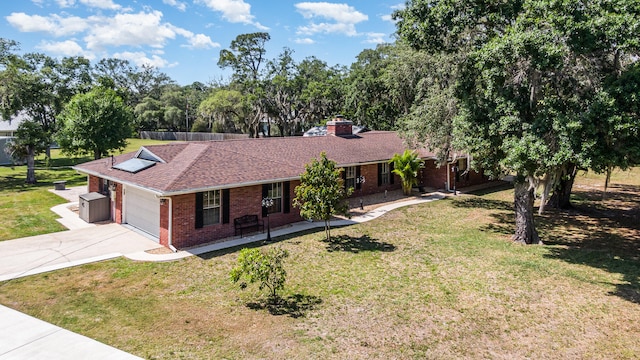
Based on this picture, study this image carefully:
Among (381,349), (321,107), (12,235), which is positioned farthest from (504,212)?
(321,107)

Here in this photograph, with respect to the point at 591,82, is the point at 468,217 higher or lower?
lower

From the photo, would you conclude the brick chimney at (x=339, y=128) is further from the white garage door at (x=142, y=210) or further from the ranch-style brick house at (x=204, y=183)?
the white garage door at (x=142, y=210)

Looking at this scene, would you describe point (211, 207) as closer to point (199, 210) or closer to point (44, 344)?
point (199, 210)

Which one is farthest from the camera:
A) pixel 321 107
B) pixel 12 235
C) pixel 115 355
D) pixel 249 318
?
pixel 321 107

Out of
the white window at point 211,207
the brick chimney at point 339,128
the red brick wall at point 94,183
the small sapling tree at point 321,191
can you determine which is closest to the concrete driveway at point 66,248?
the white window at point 211,207

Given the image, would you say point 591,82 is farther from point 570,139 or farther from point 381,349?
point 381,349
